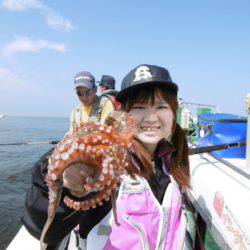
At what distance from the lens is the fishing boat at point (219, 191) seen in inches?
99.5

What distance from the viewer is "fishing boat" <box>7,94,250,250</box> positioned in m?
2.53

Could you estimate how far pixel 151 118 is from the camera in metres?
2.20

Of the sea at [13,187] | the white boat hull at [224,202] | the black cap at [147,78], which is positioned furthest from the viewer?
the sea at [13,187]

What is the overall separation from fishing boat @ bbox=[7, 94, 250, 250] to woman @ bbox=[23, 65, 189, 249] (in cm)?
49

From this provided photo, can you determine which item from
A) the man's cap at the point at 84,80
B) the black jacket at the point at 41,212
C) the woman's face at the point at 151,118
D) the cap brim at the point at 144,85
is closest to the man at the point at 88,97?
the man's cap at the point at 84,80

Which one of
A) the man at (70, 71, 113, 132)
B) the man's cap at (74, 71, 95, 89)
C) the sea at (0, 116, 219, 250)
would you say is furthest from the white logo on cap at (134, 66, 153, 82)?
the man's cap at (74, 71, 95, 89)

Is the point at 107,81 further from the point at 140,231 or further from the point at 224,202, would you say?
the point at 140,231

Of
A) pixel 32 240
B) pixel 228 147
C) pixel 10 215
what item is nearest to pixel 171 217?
pixel 32 240

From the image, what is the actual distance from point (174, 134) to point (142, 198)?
93cm

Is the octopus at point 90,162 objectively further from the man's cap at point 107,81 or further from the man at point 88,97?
the man's cap at point 107,81

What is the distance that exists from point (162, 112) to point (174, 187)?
60 cm

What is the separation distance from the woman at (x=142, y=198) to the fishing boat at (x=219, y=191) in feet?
1.59

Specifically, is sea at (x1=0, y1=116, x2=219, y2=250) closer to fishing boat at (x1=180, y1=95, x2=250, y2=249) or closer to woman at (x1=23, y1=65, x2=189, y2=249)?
fishing boat at (x1=180, y1=95, x2=250, y2=249)

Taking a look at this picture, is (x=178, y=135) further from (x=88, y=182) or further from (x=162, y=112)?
(x=88, y=182)
